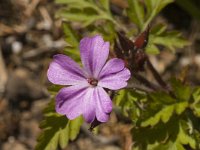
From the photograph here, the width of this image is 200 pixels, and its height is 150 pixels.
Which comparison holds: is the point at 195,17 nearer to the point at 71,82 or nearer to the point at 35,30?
the point at 35,30

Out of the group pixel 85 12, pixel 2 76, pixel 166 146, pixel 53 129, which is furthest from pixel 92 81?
pixel 2 76

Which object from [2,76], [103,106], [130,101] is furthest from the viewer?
[2,76]

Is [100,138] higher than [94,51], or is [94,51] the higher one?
[94,51]

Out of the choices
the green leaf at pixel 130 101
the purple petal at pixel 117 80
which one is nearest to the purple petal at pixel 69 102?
the purple petal at pixel 117 80

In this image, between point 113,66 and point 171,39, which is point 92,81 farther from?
point 171,39

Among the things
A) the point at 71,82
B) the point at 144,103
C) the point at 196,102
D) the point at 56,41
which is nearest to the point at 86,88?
the point at 71,82

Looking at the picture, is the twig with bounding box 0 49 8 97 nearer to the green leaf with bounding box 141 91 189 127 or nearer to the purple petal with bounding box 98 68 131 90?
the green leaf with bounding box 141 91 189 127

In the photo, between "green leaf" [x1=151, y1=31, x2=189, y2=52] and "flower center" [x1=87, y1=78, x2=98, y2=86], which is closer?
"flower center" [x1=87, y1=78, x2=98, y2=86]

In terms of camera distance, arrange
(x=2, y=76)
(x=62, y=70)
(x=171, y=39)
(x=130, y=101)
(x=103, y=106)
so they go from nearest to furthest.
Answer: (x=103, y=106) → (x=62, y=70) → (x=130, y=101) → (x=171, y=39) → (x=2, y=76)

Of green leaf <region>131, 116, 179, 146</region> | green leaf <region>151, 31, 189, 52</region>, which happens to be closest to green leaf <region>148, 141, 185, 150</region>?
green leaf <region>131, 116, 179, 146</region>
